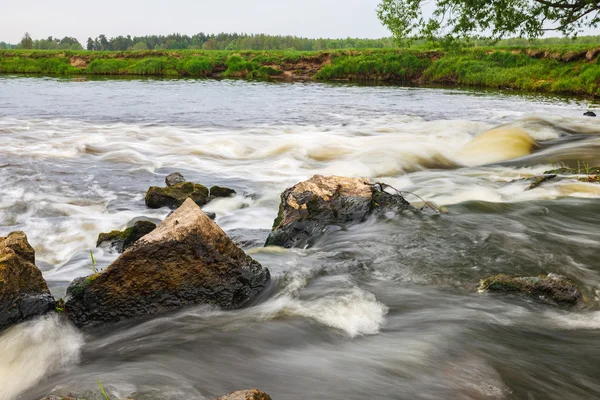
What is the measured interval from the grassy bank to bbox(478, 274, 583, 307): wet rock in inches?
937

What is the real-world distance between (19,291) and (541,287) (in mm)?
3818

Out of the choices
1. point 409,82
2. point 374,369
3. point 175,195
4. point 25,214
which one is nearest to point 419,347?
point 374,369

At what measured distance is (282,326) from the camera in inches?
146

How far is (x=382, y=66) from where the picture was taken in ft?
130

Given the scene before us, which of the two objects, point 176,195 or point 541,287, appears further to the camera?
point 176,195

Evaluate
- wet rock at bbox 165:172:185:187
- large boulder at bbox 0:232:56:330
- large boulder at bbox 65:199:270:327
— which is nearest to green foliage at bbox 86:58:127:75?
wet rock at bbox 165:172:185:187

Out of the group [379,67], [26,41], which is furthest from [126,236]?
[26,41]

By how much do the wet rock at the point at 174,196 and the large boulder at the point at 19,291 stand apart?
3329 mm

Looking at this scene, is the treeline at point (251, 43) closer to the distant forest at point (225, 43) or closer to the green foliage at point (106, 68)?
the distant forest at point (225, 43)

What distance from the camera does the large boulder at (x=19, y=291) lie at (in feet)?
11.4

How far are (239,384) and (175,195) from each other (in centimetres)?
455

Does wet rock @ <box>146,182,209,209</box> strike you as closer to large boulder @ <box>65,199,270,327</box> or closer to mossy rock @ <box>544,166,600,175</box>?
large boulder @ <box>65,199,270,327</box>

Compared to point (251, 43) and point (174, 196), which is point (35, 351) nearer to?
point (174, 196)

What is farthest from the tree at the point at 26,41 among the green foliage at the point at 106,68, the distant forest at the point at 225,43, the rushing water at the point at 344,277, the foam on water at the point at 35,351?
the foam on water at the point at 35,351
